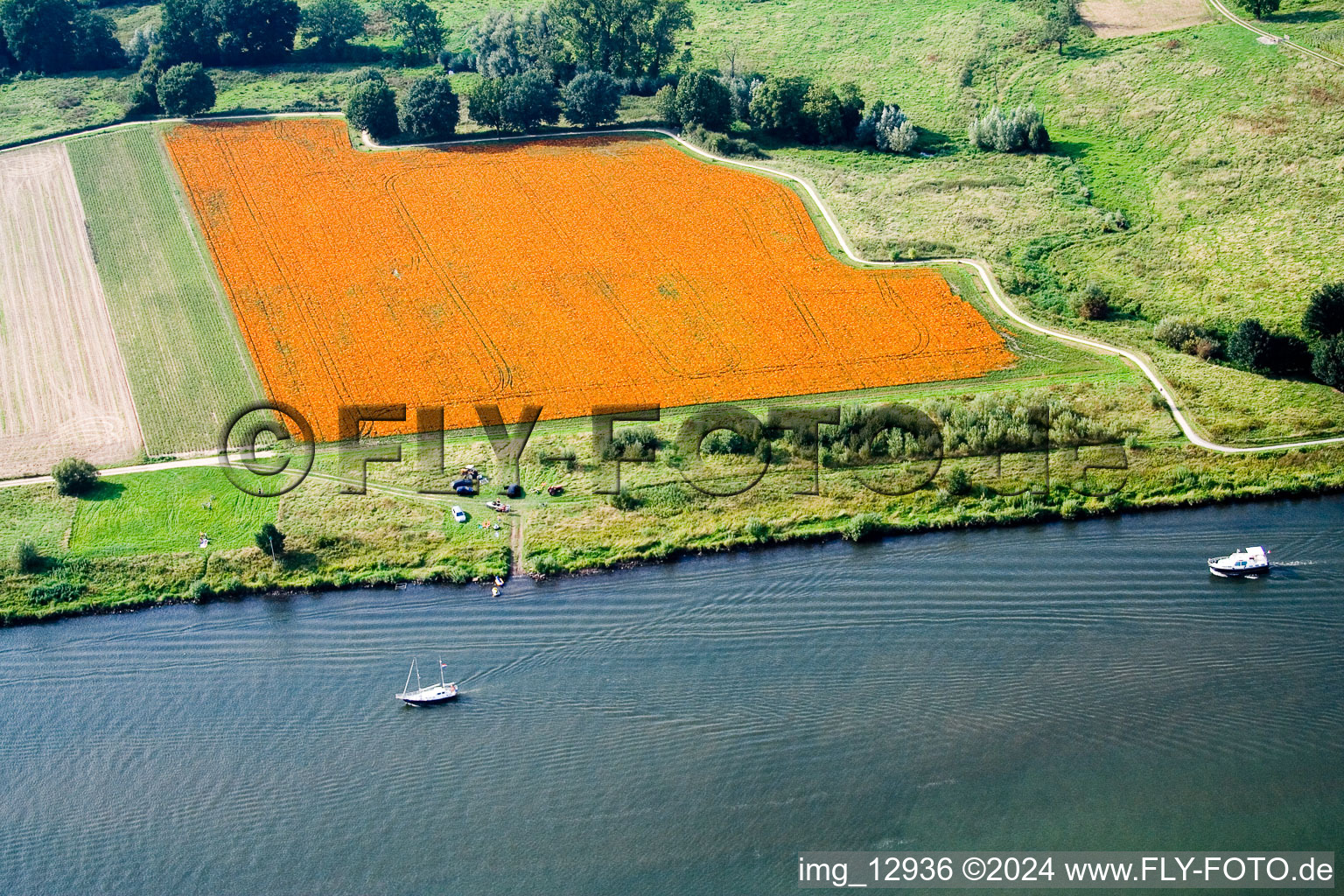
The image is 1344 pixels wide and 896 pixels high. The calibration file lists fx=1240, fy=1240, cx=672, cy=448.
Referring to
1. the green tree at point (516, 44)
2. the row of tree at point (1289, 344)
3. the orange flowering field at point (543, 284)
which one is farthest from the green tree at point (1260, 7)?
the green tree at point (516, 44)

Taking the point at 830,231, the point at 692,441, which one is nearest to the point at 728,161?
the point at 830,231

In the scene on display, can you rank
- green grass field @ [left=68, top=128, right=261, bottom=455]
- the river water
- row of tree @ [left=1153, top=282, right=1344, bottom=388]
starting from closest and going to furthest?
the river water < row of tree @ [left=1153, top=282, right=1344, bottom=388] < green grass field @ [left=68, top=128, right=261, bottom=455]

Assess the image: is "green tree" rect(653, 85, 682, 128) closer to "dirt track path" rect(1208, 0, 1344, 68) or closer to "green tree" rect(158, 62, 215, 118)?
"green tree" rect(158, 62, 215, 118)

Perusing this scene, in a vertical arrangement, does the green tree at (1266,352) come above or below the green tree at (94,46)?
below

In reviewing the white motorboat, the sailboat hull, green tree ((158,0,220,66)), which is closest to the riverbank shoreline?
the white motorboat

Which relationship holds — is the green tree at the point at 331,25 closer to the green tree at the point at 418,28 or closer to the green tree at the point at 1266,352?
the green tree at the point at 418,28

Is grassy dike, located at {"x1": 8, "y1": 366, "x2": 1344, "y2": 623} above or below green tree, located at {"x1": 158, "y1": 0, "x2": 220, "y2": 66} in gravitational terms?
below

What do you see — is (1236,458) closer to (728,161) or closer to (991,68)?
(728,161)

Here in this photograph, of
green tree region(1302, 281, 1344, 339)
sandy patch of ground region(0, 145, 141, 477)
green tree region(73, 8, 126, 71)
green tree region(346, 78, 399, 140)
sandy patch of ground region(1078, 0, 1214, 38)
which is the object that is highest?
sandy patch of ground region(1078, 0, 1214, 38)
